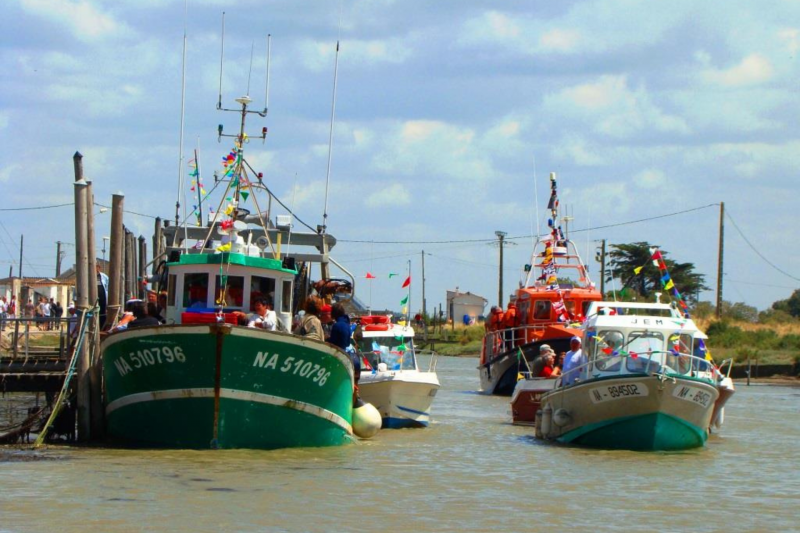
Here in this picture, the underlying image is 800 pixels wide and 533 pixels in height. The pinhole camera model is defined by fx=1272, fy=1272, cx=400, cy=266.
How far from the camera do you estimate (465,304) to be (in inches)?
4560

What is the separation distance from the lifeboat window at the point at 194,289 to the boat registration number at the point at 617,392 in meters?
5.89

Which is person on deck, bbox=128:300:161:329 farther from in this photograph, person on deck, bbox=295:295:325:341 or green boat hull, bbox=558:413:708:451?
green boat hull, bbox=558:413:708:451

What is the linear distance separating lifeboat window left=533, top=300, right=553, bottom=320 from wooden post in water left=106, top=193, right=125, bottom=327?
58.2ft

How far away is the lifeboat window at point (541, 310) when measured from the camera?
117ft

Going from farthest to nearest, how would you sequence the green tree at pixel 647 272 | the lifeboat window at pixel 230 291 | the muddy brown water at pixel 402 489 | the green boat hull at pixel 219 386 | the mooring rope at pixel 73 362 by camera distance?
1. the green tree at pixel 647 272
2. the lifeboat window at pixel 230 291
3. the mooring rope at pixel 73 362
4. the green boat hull at pixel 219 386
5. the muddy brown water at pixel 402 489

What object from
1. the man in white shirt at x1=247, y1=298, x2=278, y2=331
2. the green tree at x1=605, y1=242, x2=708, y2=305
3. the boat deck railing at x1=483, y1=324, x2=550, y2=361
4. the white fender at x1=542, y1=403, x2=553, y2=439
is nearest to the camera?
the man in white shirt at x1=247, y1=298, x2=278, y2=331

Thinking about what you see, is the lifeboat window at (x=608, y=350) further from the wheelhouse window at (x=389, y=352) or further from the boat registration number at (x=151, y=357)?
the boat registration number at (x=151, y=357)

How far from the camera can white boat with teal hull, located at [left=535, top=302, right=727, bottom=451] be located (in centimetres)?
1830

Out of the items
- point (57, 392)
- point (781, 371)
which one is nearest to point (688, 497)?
point (57, 392)

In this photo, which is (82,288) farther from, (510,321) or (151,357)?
(510,321)

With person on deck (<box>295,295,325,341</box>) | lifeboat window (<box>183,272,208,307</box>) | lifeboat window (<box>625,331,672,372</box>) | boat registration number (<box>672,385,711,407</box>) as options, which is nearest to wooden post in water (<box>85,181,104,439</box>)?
lifeboat window (<box>183,272,208,307</box>)

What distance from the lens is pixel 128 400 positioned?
676 inches

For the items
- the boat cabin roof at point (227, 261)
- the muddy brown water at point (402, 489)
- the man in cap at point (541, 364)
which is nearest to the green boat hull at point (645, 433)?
the muddy brown water at point (402, 489)

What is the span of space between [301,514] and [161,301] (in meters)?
7.74
